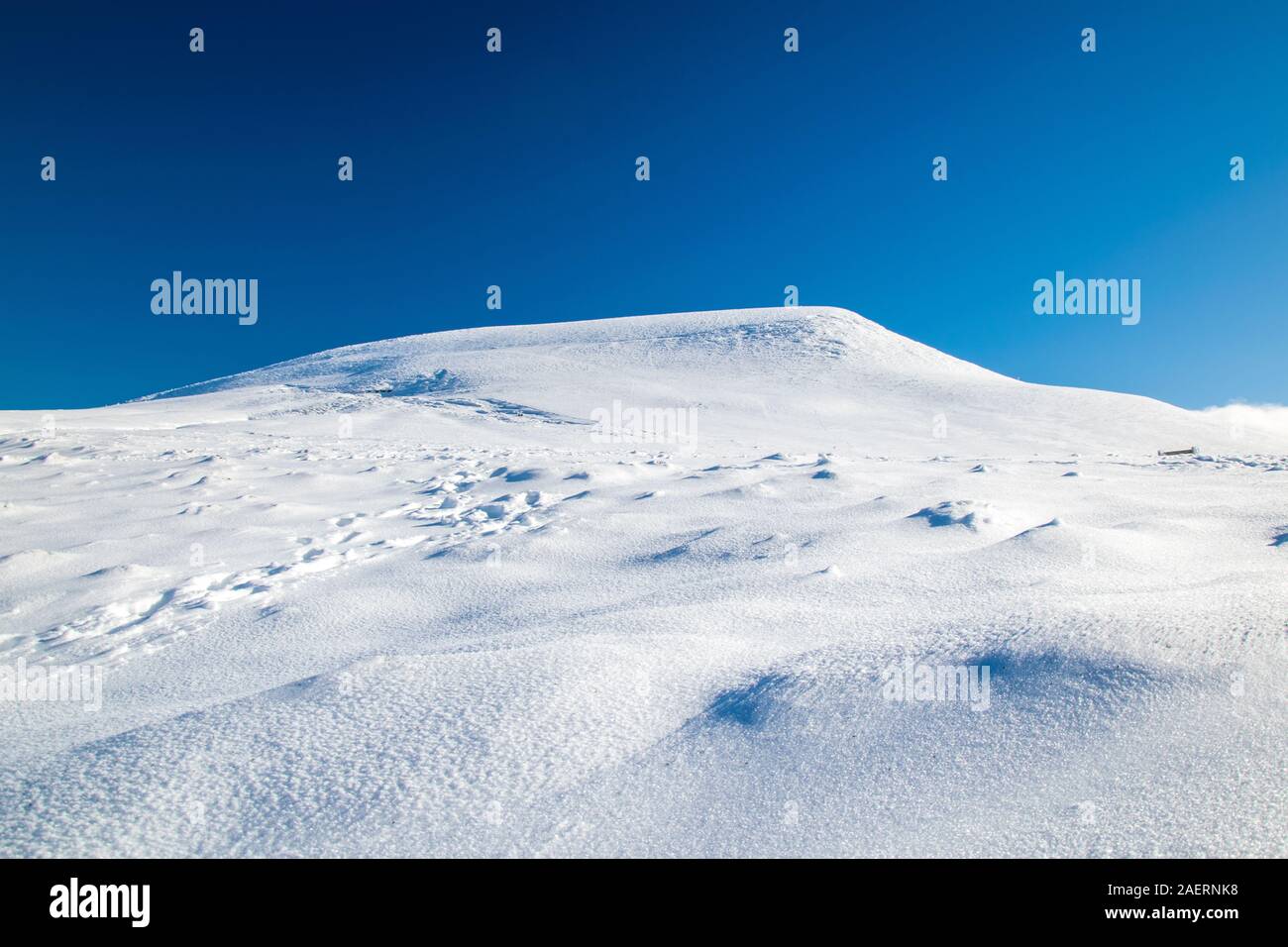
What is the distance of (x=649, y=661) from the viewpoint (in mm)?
3303

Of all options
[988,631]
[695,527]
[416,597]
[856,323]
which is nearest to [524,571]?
[416,597]

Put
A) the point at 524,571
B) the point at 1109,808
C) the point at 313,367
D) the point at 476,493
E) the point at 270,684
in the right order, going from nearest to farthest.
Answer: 1. the point at 1109,808
2. the point at 270,684
3. the point at 524,571
4. the point at 476,493
5. the point at 313,367

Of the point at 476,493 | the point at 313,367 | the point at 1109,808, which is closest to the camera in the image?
the point at 1109,808

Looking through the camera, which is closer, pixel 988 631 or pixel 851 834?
pixel 851 834

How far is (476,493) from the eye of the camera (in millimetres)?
9148

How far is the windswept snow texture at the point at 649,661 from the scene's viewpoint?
7.19ft

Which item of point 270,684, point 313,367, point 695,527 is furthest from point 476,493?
point 313,367

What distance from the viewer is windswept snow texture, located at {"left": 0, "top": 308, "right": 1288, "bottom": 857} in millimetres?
2191

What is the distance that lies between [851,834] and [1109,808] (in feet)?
2.46
